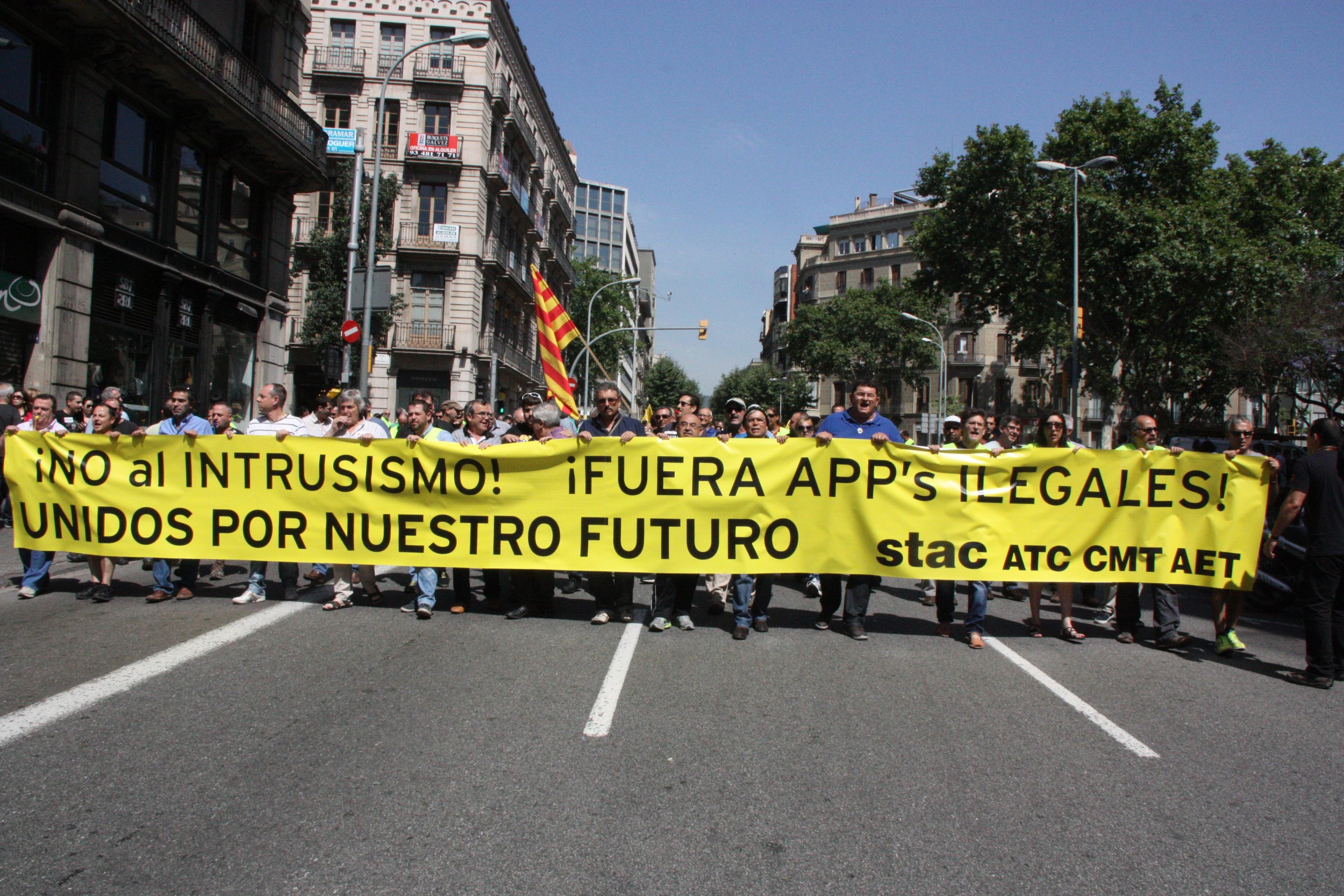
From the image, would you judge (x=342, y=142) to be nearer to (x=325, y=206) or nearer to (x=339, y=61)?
(x=325, y=206)

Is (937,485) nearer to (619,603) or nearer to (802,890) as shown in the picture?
(619,603)

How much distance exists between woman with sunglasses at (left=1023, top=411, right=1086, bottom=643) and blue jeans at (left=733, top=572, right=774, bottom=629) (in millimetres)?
2085

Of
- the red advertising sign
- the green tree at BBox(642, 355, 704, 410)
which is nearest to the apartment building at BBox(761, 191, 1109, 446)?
the green tree at BBox(642, 355, 704, 410)

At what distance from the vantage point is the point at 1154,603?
23.9 ft

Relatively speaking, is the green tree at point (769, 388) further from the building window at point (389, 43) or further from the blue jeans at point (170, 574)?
the blue jeans at point (170, 574)

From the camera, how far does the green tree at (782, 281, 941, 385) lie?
2571 inches

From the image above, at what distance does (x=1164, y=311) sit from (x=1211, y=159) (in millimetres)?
5320

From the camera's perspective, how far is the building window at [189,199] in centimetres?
1820

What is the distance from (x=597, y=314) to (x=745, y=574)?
171 ft

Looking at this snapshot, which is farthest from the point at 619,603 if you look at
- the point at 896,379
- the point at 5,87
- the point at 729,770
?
the point at 896,379

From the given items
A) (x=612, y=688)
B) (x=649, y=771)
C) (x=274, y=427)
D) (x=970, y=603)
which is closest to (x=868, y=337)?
(x=970, y=603)

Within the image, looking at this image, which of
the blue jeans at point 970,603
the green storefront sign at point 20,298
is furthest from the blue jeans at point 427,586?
the green storefront sign at point 20,298

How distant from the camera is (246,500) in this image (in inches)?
284

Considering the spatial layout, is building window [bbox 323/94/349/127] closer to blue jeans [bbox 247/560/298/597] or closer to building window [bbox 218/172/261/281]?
building window [bbox 218/172/261/281]
